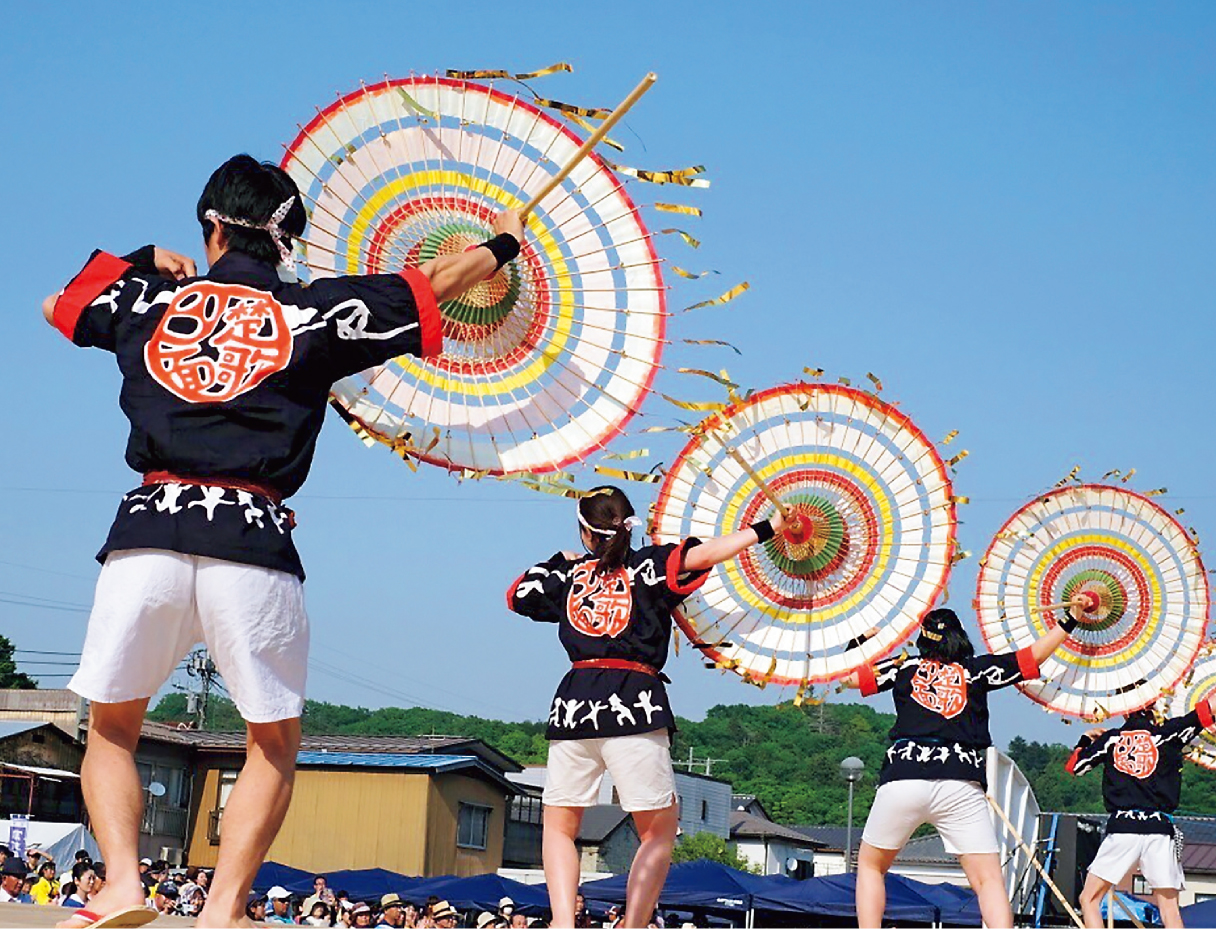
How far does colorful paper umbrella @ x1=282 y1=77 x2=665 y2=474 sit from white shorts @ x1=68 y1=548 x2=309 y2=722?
2647 mm

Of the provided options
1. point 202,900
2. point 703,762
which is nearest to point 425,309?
point 202,900

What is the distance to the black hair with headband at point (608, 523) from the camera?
686cm

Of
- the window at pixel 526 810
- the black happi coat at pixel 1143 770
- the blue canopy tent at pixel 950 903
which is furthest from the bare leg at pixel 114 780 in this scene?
the window at pixel 526 810

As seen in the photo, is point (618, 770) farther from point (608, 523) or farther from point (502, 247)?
point (502, 247)

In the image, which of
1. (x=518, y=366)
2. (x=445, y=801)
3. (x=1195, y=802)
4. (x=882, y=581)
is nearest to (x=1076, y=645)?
(x=882, y=581)

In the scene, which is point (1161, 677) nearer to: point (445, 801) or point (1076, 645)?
point (1076, 645)

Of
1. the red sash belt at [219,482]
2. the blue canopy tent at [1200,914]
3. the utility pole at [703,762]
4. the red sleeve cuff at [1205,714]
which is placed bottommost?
the blue canopy tent at [1200,914]

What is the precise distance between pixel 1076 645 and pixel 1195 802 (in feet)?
211

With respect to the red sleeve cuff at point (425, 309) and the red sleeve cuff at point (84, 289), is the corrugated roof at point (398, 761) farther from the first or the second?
the red sleeve cuff at point (425, 309)

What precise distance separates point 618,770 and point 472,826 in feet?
84.4

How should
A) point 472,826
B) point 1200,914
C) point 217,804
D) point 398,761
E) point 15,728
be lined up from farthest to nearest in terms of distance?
point 217,804, point 472,826, point 398,761, point 15,728, point 1200,914

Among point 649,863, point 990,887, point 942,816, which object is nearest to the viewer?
point 649,863

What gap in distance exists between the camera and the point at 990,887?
7516mm

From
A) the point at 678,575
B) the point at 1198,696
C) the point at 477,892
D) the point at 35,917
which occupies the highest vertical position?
the point at 1198,696
